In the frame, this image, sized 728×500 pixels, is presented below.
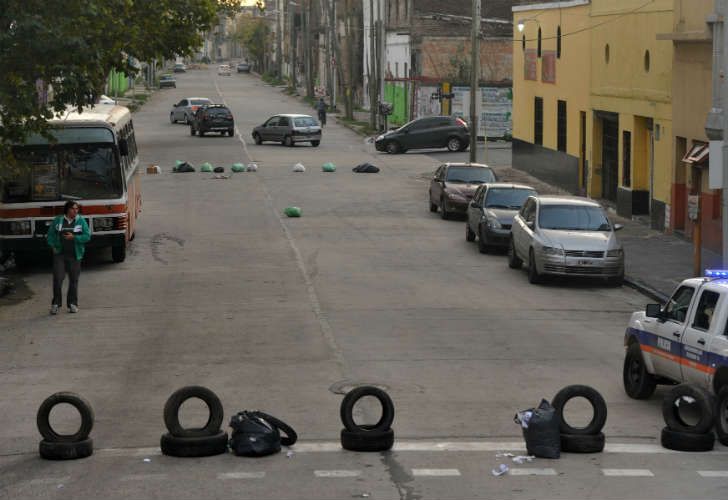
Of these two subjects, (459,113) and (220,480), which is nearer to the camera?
(220,480)

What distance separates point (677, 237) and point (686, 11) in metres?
5.27

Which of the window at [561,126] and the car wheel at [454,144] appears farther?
the car wheel at [454,144]

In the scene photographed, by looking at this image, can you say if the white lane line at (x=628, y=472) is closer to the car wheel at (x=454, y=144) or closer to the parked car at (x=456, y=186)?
the parked car at (x=456, y=186)

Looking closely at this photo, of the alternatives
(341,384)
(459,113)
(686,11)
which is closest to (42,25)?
(341,384)

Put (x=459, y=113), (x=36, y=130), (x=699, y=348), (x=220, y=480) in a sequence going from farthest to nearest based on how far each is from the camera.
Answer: (x=459, y=113) < (x=36, y=130) < (x=699, y=348) < (x=220, y=480)

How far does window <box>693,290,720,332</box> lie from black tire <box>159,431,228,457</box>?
5153mm

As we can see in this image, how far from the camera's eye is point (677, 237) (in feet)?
106

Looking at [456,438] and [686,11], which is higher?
[686,11]

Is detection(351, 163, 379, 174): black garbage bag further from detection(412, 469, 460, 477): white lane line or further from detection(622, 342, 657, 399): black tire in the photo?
detection(412, 469, 460, 477): white lane line

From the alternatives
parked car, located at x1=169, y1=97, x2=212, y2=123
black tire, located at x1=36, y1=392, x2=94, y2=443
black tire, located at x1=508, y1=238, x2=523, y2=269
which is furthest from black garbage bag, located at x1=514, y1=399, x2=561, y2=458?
parked car, located at x1=169, y1=97, x2=212, y2=123

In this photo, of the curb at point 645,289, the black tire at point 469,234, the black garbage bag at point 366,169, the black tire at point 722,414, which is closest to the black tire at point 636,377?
the black tire at point 722,414

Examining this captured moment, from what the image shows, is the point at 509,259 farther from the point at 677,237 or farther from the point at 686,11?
the point at 686,11

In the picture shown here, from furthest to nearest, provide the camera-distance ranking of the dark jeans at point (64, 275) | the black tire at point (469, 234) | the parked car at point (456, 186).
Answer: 1. the parked car at point (456, 186)
2. the black tire at point (469, 234)
3. the dark jeans at point (64, 275)

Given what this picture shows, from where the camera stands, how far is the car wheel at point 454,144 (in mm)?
59300
